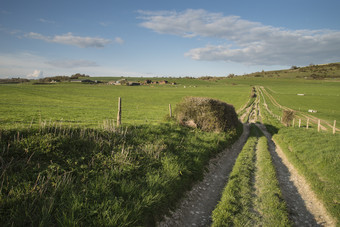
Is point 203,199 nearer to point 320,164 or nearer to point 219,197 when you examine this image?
point 219,197

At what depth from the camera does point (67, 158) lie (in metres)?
7.10

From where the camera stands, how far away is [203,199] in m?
7.91

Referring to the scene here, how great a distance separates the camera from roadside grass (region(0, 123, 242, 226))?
4.87 metres

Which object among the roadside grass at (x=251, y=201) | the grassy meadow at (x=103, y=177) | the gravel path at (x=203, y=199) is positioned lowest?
the gravel path at (x=203, y=199)

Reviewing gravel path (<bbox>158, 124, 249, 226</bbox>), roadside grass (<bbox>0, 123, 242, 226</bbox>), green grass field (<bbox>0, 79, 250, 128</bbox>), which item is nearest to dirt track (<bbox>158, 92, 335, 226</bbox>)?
gravel path (<bbox>158, 124, 249, 226</bbox>)

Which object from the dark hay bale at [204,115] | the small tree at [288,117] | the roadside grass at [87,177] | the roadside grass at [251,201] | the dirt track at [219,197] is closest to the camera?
the roadside grass at [87,177]

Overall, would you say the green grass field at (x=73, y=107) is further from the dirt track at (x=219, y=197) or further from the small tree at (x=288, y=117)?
the small tree at (x=288, y=117)

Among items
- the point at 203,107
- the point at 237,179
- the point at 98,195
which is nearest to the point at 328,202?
the point at 237,179

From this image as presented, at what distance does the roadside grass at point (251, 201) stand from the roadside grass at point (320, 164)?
183cm

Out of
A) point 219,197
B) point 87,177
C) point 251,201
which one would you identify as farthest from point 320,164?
point 87,177

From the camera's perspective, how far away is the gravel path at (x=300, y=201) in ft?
22.1

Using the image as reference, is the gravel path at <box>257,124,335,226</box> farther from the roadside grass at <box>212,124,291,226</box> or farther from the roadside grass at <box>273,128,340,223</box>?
the roadside grass at <box>212,124,291,226</box>

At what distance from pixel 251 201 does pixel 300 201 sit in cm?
247

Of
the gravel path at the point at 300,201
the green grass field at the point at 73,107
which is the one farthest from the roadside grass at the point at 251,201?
the green grass field at the point at 73,107
